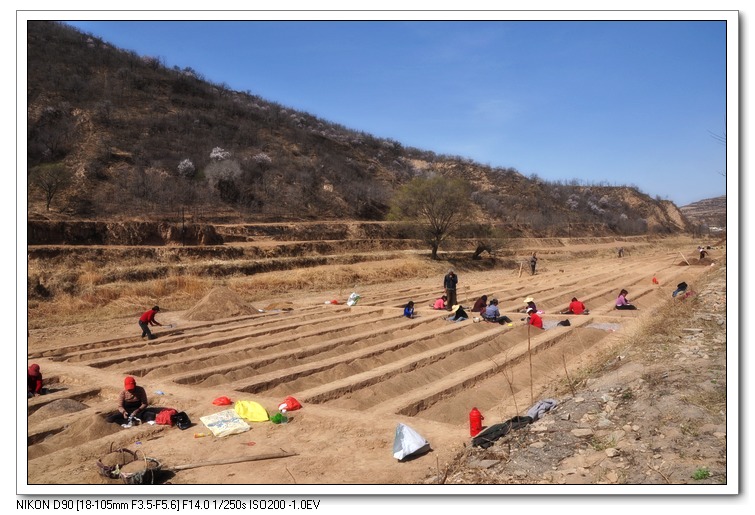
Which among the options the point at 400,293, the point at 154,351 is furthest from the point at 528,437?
the point at 400,293

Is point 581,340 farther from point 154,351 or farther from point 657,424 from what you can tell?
point 154,351

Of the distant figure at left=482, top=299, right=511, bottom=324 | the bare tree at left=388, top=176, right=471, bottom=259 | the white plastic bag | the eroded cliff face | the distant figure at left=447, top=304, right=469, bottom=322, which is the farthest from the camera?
the bare tree at left=388, top=176, right=471, bottom=259

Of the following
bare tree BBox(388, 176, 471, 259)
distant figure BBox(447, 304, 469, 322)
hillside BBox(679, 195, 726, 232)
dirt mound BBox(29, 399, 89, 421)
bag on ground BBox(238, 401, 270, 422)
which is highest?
hillside BBox(679, 195, 726, 232)

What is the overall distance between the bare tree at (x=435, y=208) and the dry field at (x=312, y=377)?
13.5 m

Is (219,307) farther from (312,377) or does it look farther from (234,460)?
(234,460)

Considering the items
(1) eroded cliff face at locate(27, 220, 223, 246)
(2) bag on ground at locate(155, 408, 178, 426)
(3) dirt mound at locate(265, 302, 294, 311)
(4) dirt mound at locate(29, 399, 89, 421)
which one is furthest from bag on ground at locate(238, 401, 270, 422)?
(1) eroded cliff face at locate(27, 220, 223, 246)

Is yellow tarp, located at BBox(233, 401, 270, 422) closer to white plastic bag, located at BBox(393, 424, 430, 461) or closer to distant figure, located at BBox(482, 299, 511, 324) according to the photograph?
white plastic bag, located at BBox(393, 424, 430, 461)

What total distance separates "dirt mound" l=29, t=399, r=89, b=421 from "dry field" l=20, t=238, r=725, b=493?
0.03 metres

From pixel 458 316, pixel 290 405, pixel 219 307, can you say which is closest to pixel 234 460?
pixel 290 405

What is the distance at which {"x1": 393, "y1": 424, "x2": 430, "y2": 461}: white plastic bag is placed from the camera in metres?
5.56

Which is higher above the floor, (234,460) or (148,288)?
(148,288)

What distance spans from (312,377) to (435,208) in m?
24.3

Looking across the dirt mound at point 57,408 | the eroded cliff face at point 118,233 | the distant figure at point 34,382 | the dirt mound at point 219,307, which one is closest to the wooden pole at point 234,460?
the dirt mound at point 57,408

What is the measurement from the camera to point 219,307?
1576 cm
